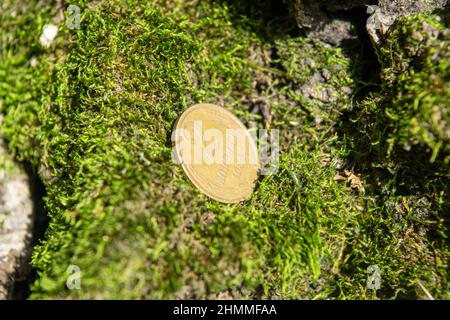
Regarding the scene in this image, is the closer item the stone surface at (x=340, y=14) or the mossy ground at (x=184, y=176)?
the mossy ground at (x=184, y=176)

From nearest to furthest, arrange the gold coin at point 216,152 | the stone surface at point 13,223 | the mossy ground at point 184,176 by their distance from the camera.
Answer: the mossy ground at point 184,176 < the gold coin at point 216,152 < the stone surface at point 13,223

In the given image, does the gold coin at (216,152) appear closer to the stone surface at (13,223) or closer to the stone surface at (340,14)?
the stone surface at (340,14)

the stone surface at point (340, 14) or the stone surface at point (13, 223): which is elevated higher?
the stone surface at point (340, 14)

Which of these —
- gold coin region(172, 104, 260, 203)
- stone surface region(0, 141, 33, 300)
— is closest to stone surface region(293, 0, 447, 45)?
gold coin region(172, 104, 260, 203)

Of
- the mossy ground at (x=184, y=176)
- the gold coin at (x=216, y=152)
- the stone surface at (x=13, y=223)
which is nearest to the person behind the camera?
the mossy ground at (x=184, y=176)

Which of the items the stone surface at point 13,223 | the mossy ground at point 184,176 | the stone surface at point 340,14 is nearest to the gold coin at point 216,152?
the mossy ground at point 184,176

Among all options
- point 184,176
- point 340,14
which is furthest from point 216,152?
point 340,14
